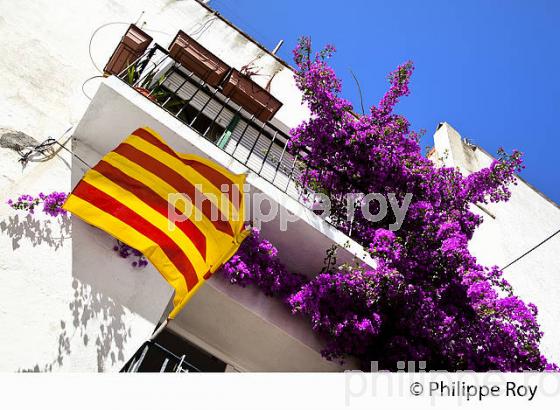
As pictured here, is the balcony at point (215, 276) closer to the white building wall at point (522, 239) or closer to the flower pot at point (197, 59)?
the flower pot at point (197, 59)

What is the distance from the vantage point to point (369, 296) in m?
5.78

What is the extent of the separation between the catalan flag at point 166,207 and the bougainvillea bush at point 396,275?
1285mm

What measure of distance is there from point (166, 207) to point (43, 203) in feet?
5.09

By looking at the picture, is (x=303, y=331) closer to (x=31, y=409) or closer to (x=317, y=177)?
(x=317, y=177)

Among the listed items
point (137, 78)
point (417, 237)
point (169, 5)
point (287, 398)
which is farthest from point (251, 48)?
point (287, 398)

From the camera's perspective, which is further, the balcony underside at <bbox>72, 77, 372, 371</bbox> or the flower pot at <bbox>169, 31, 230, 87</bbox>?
the flower pot at <bbox>169, 31, 230, 87</bbox>

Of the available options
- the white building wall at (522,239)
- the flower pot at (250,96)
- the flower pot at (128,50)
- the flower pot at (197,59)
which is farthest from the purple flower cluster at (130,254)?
the white building wall at (522,239)

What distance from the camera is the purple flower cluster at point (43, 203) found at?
16.4 feet

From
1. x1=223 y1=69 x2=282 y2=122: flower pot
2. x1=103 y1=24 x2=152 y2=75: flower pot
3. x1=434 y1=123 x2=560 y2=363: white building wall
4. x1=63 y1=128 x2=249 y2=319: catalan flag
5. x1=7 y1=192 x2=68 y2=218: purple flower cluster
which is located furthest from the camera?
x1=434 y1=123 x2=560 y2=363: white building wall

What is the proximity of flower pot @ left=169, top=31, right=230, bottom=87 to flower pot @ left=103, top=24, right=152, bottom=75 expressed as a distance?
67 centimetres

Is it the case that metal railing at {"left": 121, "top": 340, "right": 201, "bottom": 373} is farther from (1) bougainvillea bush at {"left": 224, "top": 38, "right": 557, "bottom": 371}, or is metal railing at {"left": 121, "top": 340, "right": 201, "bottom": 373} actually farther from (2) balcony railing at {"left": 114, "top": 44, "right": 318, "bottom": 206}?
(2) balcony railing at {"left": 114, "top": 44, "right": 318, "bottom": 206}

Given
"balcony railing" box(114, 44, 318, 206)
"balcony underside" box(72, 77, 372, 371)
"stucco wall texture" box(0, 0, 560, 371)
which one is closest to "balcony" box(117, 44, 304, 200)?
"balcony railing" box(114, 44, 318, 206)

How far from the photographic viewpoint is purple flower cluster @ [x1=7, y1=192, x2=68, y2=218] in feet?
16.4

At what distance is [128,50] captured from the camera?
7133 mm
